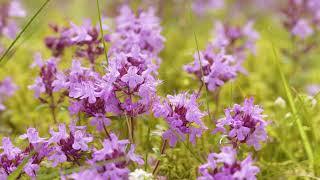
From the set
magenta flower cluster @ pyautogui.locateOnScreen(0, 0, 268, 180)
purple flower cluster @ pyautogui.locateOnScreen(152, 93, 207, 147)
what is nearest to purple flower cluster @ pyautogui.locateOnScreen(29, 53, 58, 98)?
magenta flower cluster @ pyautogui.locateOnScreen(0, 0, 268, 180)

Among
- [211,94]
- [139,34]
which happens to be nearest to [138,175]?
[139,34]

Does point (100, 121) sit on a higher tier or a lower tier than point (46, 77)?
lower

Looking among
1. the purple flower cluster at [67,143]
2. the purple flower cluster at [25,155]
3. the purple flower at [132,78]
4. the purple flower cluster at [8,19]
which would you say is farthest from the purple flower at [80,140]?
the purple flower cluster at [8,19]

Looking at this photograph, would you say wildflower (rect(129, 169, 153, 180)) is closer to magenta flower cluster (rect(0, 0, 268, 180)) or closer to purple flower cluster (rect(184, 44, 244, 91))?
magenta flower cluster (rect(0, 0, 268, 180))

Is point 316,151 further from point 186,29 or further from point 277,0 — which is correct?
point 277,0

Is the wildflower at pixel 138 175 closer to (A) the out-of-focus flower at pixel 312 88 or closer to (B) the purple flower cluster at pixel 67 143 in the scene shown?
(B) the purple flower cluster at pixel 67 143

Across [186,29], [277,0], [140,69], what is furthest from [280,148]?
[277,0]

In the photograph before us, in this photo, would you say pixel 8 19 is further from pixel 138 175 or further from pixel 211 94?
pixel 138 175
